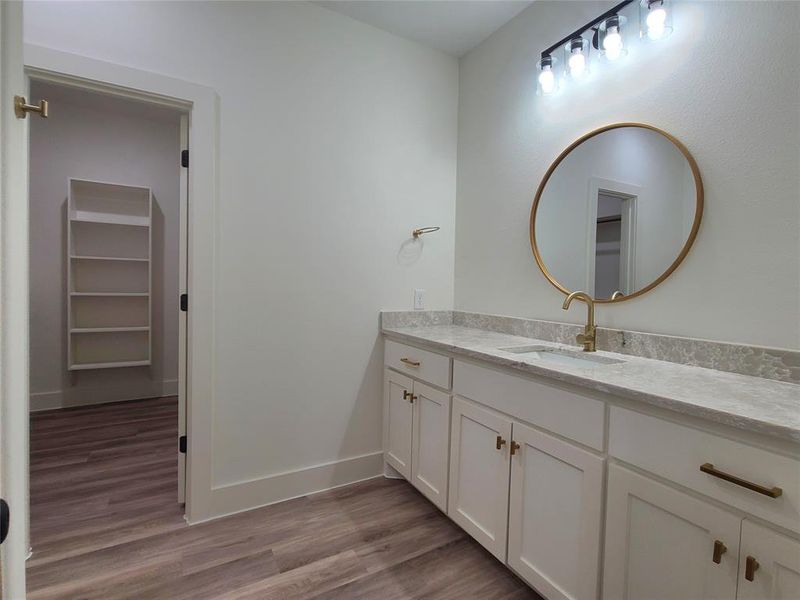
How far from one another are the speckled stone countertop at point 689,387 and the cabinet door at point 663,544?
23 centimetres

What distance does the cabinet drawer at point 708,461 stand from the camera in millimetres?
798

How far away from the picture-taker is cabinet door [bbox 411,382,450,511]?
1802 millimetres

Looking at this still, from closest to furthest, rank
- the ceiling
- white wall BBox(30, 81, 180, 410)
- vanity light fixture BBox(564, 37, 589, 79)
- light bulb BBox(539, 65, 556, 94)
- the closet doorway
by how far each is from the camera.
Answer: vanity light fixture BBox(564, 37, 589, 79) < light bulb BBox(539, 65, 556, 94) < the ceiling < the closet doorway < white wall BBox(30, 81, 180, 410)

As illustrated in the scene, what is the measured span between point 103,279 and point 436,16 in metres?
3.63

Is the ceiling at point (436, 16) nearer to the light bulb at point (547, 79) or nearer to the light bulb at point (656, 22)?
the light bulb at point (547, 79)

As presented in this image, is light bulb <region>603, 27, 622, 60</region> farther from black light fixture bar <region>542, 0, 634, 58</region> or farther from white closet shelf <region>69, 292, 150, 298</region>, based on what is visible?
white closet shelf <region>69, 292, 150, 298</region>

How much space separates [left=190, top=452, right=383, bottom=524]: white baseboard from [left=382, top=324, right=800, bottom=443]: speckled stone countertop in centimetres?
107

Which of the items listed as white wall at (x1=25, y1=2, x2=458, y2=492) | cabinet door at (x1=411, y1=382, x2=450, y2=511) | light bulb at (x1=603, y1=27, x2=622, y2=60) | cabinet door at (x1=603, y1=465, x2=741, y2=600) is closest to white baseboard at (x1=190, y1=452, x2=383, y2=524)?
white wall at (x1=25, y1=2, x2=458, y2=492)

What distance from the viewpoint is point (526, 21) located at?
2086 millimetres

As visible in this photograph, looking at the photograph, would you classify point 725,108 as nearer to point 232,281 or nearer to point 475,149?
point 475,149

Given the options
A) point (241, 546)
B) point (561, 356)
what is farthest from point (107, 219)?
point (561, 356)

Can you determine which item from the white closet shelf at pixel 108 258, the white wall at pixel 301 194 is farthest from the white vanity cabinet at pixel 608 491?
the white closet shelf at pixel 108 258

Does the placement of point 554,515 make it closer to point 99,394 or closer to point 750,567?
point 750,567


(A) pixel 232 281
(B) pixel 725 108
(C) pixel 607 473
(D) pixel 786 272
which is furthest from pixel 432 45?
(C) pixel 607 473
